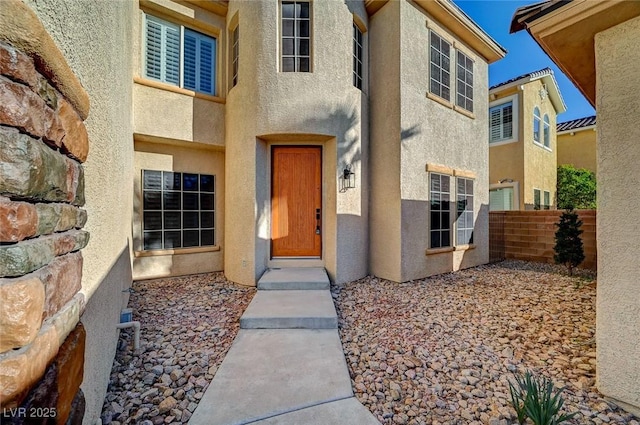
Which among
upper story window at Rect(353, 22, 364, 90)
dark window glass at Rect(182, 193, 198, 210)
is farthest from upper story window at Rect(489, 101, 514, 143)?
dark window glass at Rect(182, 193, 198, 210)

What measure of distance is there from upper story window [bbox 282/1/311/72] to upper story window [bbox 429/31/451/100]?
3343 mm

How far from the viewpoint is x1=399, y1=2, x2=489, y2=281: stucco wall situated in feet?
22.3

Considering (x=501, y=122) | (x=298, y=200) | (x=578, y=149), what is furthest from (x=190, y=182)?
(x=578, y=149)

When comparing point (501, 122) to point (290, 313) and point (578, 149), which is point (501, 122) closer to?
point (578, 149)

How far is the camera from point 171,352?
3.65 metres

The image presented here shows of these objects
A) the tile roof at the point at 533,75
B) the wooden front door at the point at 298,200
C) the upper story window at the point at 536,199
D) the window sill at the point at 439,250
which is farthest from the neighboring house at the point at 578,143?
the wooden front door at the point at 298,200

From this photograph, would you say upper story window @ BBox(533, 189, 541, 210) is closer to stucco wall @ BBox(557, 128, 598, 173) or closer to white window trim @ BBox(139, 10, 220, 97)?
stucco wall @ BBox(557, 128, 598, 173)

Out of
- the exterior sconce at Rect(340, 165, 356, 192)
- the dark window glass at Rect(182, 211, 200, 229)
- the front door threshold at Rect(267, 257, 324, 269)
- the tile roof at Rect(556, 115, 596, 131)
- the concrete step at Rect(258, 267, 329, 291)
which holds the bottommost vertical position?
the concrete step at Rect(258, 267, 329, 291)

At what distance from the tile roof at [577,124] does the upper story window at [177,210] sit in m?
20.0

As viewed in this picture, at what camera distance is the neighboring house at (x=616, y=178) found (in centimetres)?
272

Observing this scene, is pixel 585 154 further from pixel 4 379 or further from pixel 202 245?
pixel 4 379

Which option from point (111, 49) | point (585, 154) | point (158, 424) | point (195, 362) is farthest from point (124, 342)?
point (585, 154)

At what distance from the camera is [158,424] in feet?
8.25

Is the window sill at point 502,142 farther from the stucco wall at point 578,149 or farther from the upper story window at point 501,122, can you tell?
the stucco wall at point 578,149
